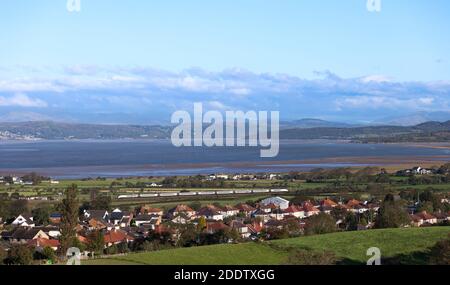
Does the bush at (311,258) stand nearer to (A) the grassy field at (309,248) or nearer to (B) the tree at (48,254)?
(A) the grassy field at (309,248)

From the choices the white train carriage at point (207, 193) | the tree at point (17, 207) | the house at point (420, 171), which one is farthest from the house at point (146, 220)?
the house at point (420, 171)

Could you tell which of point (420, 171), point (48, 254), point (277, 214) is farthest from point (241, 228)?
point (420, 171)

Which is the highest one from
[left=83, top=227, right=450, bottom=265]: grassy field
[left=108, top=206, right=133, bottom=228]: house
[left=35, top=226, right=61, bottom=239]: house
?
[left=83, top=227, right=450, bottom=265]: grassy field

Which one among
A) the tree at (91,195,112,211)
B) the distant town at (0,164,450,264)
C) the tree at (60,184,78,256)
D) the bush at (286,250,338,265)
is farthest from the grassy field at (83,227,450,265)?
the tree at (91,195,112,211)

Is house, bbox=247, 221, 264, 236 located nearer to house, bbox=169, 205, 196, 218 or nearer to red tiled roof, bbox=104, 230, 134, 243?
house, bbox=169, 205, 196, 218
